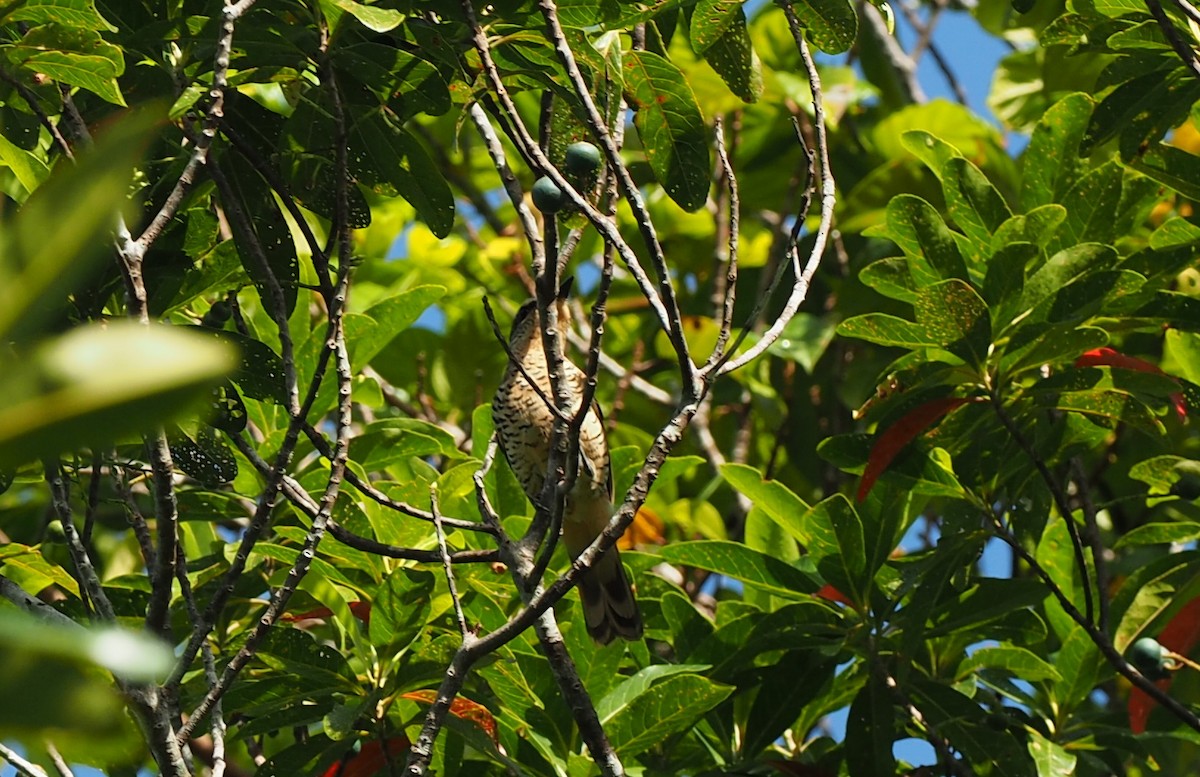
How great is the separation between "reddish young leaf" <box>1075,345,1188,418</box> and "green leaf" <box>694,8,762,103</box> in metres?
1.01

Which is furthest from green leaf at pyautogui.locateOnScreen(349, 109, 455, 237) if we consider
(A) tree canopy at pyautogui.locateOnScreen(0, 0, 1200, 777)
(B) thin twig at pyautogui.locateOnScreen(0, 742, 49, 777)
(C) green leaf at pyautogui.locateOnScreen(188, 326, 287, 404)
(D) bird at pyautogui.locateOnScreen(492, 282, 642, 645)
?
(D) bird at pyautogui.locateOnScreen(492, 282, 642, 645)

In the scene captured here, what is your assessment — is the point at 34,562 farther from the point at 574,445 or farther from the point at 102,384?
the point at 102,384

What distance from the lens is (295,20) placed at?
2520 mm

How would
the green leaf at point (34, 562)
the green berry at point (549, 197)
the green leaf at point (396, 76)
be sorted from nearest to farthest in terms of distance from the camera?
the green berry at point (549, 197)
the green leaf at point (396, 76)
the green leaf at point (34, 562)

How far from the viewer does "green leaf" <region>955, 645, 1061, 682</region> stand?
10.4 feet

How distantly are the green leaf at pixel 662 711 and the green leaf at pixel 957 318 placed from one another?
910 millimetres

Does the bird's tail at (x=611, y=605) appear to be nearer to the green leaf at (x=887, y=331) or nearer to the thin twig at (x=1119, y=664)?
the green leaf at (x=887, y=331)

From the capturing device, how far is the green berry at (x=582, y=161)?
2127 mm

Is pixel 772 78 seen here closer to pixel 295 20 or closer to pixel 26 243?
pixel 295 20

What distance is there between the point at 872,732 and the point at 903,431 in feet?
2.30

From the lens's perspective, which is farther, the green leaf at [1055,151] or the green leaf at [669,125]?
the green leaf at [1055,151]

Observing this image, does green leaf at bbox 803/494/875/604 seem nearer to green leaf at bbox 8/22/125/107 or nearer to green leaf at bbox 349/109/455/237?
green leaf at bbox 349/109/455/237

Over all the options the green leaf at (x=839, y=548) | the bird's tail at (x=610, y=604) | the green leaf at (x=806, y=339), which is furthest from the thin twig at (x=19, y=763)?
the green leaf at (x=806, y=339)

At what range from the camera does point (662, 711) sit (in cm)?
279
